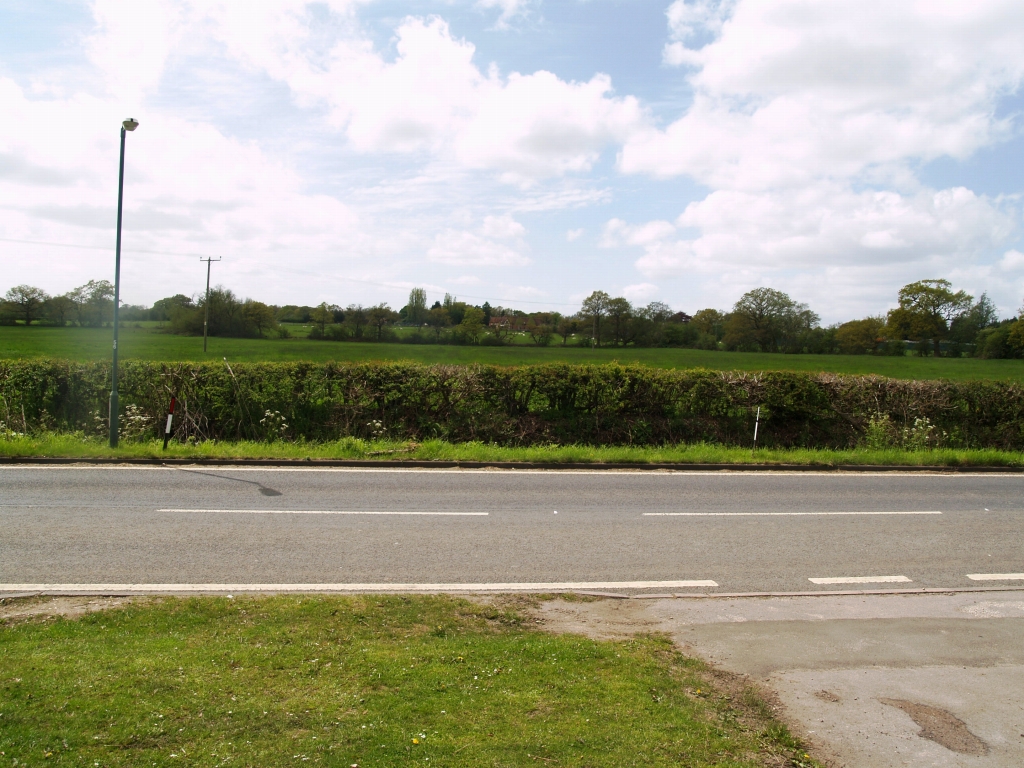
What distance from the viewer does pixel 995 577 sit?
8055mm

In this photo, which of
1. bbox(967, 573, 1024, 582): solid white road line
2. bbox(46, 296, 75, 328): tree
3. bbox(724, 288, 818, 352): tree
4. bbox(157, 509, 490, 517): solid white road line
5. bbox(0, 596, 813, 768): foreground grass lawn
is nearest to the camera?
bbox(0, 596, 813, 768): foreground grass lawn

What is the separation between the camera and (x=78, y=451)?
1406 cm

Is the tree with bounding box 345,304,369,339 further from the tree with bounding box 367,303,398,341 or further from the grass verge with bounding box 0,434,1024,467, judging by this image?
the grass verge with bounding box 0,434,1024,467

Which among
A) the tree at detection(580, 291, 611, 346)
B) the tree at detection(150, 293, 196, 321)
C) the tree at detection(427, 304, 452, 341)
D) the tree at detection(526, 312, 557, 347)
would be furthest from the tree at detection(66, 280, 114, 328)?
the tree at detection(580, 291, 611, 346)

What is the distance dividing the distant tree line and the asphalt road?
38616 millimetres

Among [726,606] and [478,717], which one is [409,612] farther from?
[726,606]

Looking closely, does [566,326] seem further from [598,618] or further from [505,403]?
[598,618]

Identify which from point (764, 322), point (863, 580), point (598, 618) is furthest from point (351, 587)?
point (764, 322)

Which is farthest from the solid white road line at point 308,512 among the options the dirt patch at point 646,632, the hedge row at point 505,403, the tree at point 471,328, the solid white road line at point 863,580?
the tree at point 471,328

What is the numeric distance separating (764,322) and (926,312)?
23.2 meters

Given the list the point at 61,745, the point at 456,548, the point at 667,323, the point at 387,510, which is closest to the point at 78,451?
the point at 387,510

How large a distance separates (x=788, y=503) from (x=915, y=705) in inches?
278

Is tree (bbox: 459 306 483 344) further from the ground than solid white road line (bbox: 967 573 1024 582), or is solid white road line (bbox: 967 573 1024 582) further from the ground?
tree (bbox: 459 306 483 344)

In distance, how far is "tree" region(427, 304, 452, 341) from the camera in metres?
63.3
